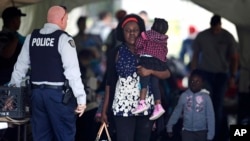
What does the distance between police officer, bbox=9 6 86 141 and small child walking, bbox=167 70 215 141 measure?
5.70ft

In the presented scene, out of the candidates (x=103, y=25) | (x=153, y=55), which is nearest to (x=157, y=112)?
(x=153, y=55)

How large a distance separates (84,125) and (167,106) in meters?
1.13

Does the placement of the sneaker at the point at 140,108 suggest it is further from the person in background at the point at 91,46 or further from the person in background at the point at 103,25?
the person in background at the point at 103,25

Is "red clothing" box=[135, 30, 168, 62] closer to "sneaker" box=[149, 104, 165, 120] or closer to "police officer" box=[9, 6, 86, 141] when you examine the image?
"sneaker" box=[149, 104, 165, 120]

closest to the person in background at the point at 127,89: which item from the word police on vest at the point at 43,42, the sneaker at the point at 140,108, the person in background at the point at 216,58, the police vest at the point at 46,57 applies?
the sneaker at the point at 140,108

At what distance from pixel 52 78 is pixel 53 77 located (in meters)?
0.01

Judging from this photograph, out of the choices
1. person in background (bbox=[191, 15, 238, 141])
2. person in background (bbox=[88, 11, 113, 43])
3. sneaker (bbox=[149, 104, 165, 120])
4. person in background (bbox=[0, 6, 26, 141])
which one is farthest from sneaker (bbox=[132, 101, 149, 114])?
person in background (bbox=[88, 11, 113, 43])

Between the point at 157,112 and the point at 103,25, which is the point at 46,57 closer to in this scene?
the point at 157,112

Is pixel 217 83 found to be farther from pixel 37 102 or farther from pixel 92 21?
pixel 92 21

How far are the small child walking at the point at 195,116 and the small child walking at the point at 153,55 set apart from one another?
704mm

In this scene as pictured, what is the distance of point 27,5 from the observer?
10.6 metres

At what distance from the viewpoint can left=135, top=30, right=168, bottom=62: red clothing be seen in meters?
8.12

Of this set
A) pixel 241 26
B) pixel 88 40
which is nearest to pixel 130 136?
pixel 241 26

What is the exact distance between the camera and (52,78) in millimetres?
7566
